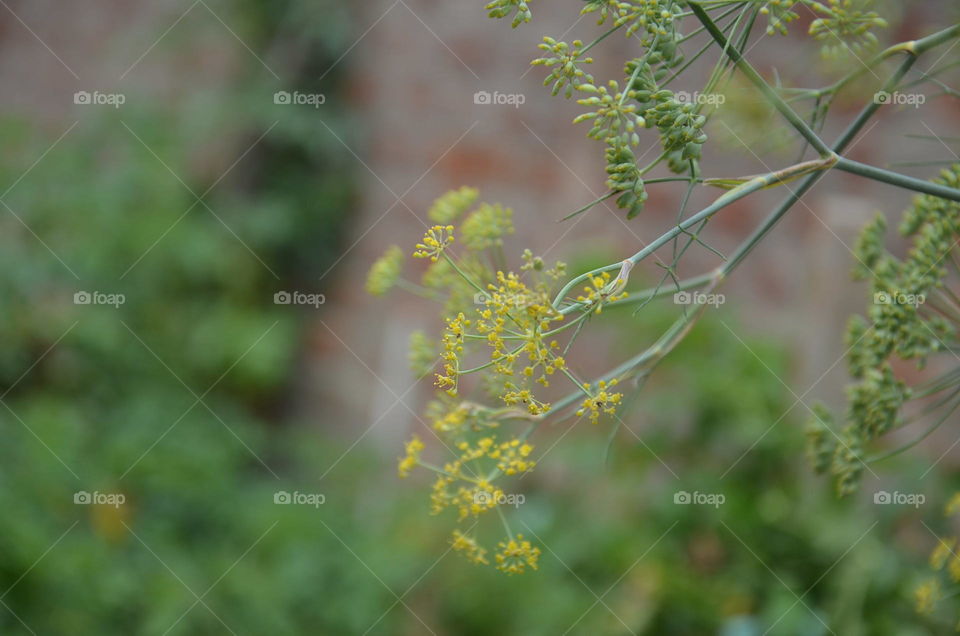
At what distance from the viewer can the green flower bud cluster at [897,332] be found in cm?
125

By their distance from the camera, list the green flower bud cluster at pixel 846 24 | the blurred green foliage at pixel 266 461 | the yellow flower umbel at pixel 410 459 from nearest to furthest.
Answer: the green flower bud cluster at pixel 846 24 → the yellow flower umbel at pixel 410 459 → the blurred green foliage at pixel 266 461

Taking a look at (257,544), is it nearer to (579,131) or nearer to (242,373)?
(242,373)

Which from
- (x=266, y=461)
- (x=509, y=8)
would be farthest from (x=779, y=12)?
(x=266, y=461)

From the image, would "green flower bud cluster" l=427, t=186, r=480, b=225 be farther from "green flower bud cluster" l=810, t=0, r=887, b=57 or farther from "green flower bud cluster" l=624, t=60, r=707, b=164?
"green flower bud cluster" l=810, t=0, r=887, b=57

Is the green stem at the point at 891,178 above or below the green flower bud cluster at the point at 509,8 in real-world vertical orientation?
below

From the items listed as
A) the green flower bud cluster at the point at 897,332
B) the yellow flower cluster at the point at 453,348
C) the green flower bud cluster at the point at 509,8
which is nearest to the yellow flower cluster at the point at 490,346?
the yellow flower cluster at the point at 453,348

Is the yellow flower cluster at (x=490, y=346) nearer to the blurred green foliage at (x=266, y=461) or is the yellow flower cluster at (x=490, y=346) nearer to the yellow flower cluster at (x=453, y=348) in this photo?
the yellow flower cluster at (x=453, y=348)

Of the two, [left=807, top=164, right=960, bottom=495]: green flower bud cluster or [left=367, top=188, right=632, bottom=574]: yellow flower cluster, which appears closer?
[left=367, top=188, right=632, bottom=574]: yellow flower cluster

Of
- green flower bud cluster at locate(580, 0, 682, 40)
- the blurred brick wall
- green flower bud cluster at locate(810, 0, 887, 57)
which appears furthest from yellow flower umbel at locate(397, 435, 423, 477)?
the blurred brick wall

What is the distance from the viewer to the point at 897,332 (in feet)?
4.12

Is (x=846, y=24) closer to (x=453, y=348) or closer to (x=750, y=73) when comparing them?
(x=750, y=73)

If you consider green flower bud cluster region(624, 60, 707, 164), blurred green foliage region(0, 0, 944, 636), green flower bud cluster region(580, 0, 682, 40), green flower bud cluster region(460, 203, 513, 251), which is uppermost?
green flower bud cluster region(580, 0, 682, 40)

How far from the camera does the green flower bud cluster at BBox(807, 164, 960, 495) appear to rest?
1.25 meters

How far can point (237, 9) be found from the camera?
4117 mm
